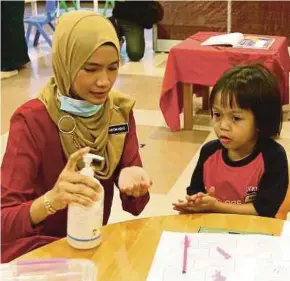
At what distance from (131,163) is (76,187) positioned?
0.54 meters

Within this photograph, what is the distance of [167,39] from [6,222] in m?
5.30

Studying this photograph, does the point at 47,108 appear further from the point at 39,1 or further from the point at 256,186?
the point at 39,1

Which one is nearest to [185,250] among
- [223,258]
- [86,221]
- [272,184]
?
[223,258]

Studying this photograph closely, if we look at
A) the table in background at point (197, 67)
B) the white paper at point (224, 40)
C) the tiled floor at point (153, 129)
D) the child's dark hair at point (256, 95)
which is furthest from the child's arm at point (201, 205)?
the white paper at point (224, 40)

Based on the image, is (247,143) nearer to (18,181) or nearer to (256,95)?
(256,95)

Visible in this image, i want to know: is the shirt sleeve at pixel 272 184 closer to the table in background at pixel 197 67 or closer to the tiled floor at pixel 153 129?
the tiled floor at pixel 153 129

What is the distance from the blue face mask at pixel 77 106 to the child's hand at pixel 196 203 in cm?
36

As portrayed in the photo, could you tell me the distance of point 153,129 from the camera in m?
4.12

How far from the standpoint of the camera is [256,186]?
180 centimetres

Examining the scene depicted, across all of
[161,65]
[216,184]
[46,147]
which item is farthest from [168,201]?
[161,65]

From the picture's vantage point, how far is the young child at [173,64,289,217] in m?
1.78

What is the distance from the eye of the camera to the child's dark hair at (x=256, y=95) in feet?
5.85

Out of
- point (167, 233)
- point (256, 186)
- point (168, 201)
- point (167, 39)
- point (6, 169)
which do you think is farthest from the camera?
point (167, 39)

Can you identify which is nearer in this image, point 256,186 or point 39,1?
point 256,186
